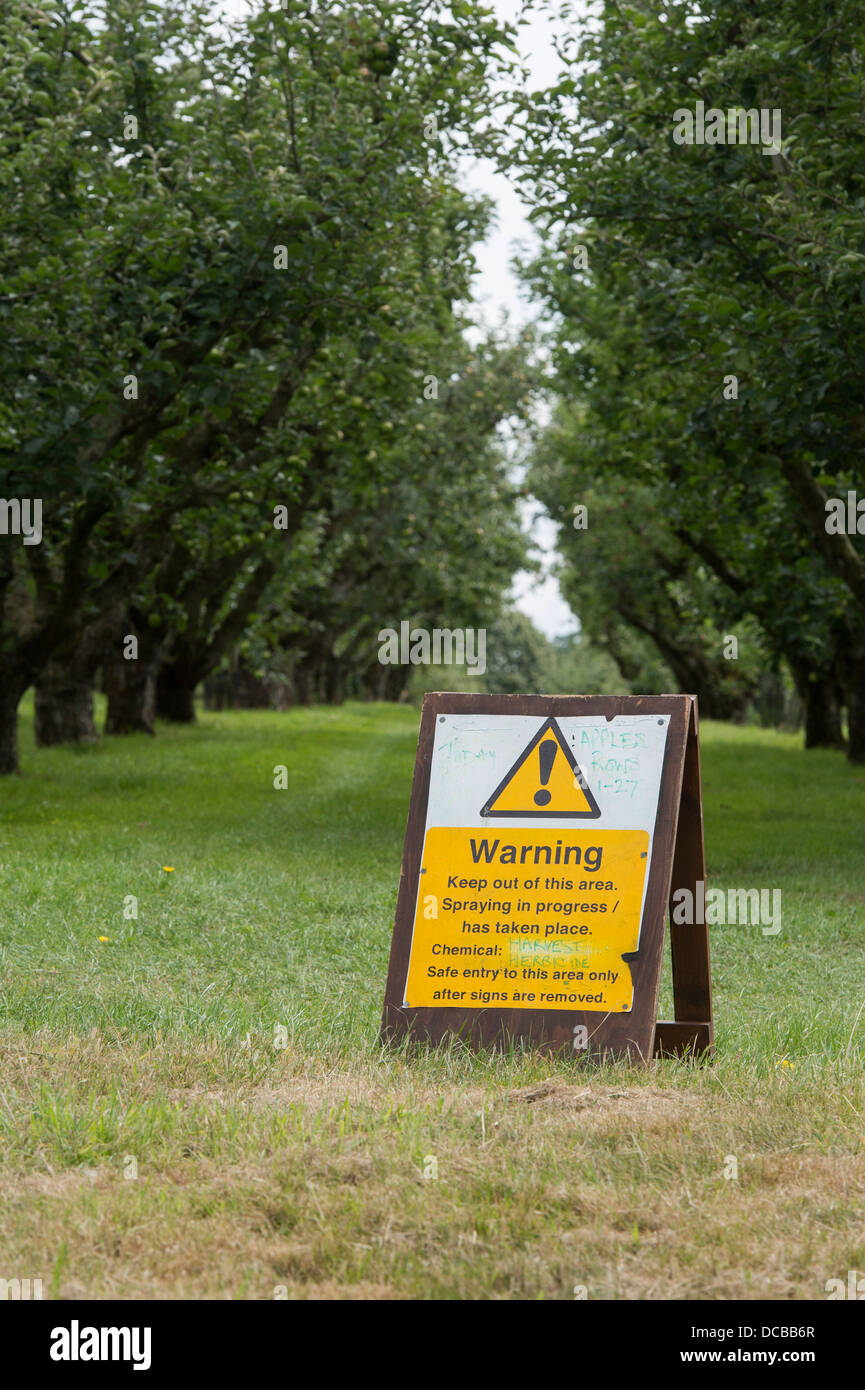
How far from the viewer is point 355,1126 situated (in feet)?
13.9

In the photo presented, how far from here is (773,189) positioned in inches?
456

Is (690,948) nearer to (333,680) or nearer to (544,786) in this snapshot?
(544,786)

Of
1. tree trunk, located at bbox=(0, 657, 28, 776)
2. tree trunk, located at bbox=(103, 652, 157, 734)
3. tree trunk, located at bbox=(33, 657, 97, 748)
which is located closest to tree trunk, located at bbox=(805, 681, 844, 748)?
tree trunk, located at bbox=(103, 652, 157, 734)

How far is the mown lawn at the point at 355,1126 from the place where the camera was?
3.35 metres

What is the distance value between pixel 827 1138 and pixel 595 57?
11002mm

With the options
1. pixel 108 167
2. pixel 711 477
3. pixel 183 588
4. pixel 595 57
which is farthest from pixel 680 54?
pixel 183 588

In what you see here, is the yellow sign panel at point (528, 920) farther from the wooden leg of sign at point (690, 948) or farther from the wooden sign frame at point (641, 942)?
the wooden leg of sign at point (690, 948)

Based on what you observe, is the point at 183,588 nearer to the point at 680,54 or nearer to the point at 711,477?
the point at 711,477

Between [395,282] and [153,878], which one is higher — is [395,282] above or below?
above

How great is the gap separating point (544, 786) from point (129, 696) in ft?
59.0

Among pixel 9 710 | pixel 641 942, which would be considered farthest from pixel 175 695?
pixel 641 942

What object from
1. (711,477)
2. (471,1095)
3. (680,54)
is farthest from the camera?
(711,477)

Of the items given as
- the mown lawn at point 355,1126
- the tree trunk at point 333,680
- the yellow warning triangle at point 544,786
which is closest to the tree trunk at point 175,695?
the tree trunk at point 333,680
